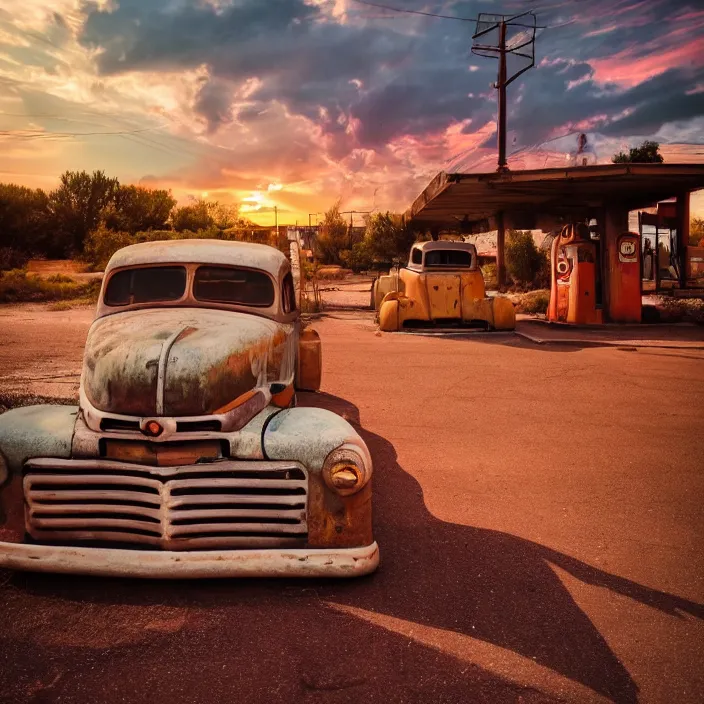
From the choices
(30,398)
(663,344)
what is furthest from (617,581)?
(663,344)

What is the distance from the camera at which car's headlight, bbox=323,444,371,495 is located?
2.89 meters

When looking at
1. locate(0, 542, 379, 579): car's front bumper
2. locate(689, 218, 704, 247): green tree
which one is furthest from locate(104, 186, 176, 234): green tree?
locate(0, 542, 379, 579): car's front bumper

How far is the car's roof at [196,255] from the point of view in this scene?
13.6ft

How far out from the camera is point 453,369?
27.9 ft

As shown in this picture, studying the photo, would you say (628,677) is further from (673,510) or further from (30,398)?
(30,398)

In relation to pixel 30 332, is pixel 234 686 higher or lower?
lower

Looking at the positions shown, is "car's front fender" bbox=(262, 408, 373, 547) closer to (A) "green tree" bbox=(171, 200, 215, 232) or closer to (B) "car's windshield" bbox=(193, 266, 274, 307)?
(B) "car's windshield" bbox=(193, 266, 274, 307)

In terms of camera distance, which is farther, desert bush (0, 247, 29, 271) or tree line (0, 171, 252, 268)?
tree line (0, 171, 252, 268)

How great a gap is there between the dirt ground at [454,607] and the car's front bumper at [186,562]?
17 centimetres

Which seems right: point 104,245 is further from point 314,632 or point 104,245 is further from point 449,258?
point 314,632

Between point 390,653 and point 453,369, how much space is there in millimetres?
6255

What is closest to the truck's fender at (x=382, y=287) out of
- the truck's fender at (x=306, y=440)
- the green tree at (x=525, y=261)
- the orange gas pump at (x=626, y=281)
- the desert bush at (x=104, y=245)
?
the orange gas pump at (x=626, y=281)

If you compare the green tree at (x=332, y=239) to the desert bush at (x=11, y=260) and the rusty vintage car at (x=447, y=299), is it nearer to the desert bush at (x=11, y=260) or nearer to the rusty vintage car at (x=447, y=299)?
the desert bush at (x=11, y=260)

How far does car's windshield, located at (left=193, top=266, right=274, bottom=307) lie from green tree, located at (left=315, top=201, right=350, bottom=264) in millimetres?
39324
